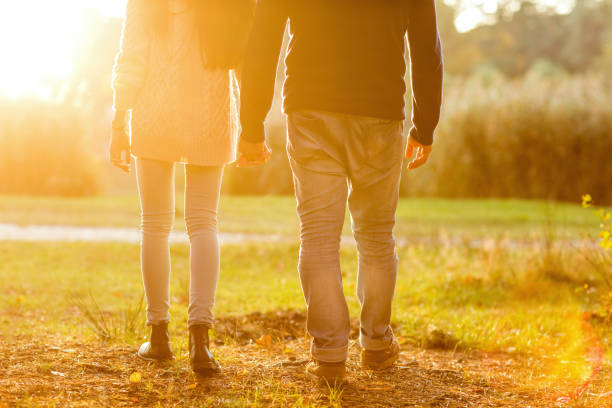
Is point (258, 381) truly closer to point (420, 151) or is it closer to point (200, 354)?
point (200, 354)

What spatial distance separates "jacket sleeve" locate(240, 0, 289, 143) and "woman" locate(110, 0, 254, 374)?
12.3 inches

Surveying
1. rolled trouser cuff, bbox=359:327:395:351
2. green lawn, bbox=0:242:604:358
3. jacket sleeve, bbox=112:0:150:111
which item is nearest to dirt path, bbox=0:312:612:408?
rolled trouser cuff, bbox=359:327:395:351

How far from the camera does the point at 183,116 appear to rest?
3084 millimetres

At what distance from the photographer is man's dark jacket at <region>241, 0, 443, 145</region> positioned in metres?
2.75

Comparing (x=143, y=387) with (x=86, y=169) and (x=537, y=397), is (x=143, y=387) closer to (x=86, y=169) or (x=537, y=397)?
(x=537, y=397)

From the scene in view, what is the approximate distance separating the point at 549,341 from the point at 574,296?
5.86 feet

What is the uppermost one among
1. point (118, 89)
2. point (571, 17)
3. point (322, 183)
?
point (571, 17)

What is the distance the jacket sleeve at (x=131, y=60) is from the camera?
304 cm

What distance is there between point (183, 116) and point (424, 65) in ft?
3.34

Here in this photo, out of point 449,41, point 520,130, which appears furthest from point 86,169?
point 449,41

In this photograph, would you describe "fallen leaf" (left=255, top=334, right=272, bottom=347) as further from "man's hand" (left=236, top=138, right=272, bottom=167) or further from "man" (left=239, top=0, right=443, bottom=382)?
"man's hand" (left=236, top=138, right=272, bottom=167)

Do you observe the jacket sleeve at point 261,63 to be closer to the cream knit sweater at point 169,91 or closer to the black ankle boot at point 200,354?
the cream knit sweater at point 169,91

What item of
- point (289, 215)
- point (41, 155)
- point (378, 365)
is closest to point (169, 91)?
point (378, 365)

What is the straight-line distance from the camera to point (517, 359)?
3.87 m
